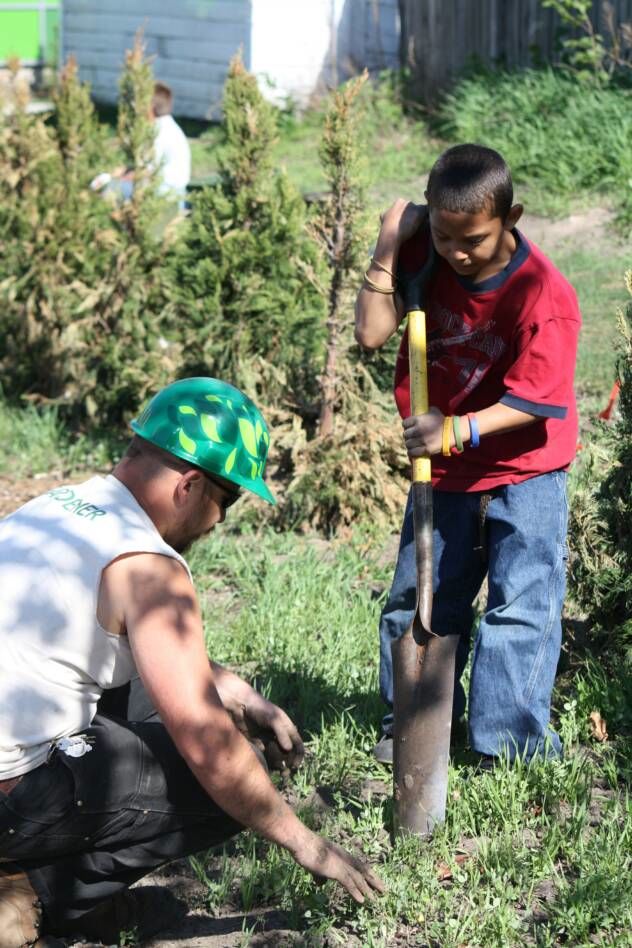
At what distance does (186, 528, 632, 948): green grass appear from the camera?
289 centimetres

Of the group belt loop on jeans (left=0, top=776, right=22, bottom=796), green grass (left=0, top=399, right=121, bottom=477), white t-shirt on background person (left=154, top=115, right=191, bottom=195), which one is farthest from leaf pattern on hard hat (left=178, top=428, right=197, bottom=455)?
white t-shirt on background person (left=154, top=115, right=191, bottom=195)

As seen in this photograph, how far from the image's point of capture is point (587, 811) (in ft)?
10.8

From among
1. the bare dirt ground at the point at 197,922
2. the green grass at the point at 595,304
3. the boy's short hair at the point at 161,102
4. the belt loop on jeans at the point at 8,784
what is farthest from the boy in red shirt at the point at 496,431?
the boy's short hair at the point at 161,102

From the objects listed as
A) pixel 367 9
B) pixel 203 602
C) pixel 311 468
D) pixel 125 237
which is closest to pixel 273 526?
pixel 311 468

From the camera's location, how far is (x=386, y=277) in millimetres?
3318

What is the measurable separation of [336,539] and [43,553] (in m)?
2.88

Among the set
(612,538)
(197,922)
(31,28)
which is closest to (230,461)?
(197,922)

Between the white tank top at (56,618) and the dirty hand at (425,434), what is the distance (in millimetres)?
779

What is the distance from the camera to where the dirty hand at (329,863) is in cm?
254

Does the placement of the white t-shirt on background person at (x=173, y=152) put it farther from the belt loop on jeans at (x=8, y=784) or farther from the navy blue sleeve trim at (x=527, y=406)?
the belt loop on jeans at (x=8, y=784)

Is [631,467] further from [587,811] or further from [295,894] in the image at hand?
[295,894]

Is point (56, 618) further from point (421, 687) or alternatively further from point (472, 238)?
point (472, 238)

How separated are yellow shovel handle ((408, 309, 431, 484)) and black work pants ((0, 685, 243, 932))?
92cm

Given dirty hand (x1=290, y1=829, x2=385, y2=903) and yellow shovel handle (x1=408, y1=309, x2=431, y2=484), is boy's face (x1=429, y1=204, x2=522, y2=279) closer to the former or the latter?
yellow shovel handle (x1=408, y1=309, x2=431, y2=484)
